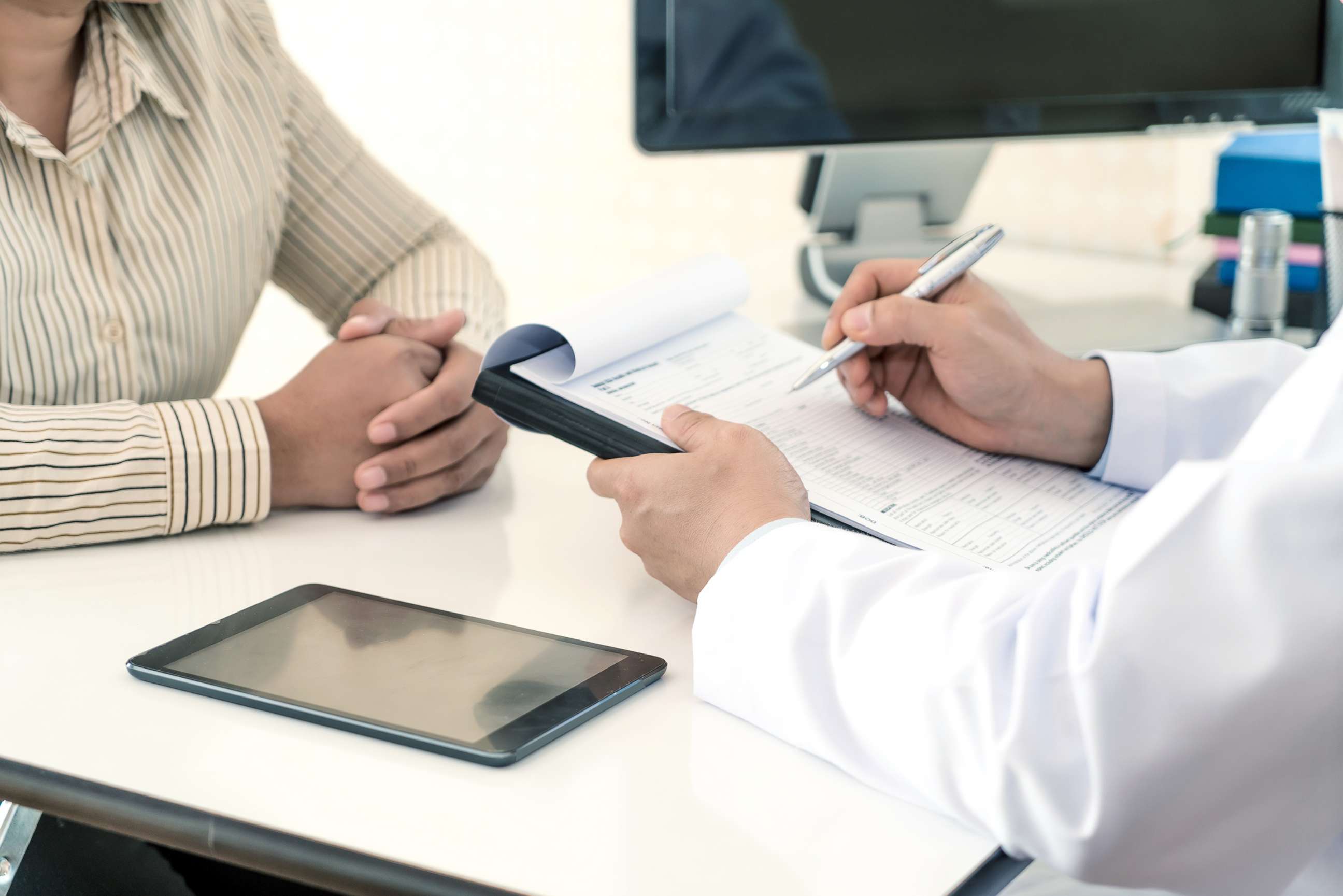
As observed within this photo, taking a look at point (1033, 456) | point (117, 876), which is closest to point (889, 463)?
point (1033, 456)

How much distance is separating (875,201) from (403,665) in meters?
0.92

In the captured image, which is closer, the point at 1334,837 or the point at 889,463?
the point at 1334,837

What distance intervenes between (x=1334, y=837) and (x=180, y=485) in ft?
2.16

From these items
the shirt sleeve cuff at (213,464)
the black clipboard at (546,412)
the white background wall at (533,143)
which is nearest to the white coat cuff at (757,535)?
the black clipboard at (546,412)

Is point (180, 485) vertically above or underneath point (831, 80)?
underneath

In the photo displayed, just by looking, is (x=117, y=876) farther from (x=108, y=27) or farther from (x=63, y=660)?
(x=108, y=27)

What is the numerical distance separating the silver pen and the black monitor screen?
305 millimetres

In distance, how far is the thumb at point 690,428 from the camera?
66 cm

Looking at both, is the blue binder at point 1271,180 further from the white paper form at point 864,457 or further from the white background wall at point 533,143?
the white background wall at point 533,143

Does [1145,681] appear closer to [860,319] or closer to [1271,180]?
[860,319]

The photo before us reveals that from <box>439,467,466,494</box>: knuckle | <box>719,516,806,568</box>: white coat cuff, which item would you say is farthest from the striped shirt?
<box>719,516,806,568</box>: white coat cuff

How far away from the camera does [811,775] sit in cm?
50

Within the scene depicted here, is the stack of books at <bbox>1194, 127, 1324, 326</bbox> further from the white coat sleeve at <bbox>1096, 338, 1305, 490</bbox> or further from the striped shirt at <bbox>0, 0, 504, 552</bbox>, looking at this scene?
the striped shirt at <bbox>0, 0, 504, 552</bbox>

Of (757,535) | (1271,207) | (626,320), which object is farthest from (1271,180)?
(757,535)
